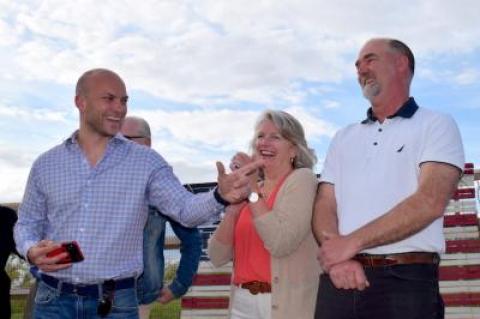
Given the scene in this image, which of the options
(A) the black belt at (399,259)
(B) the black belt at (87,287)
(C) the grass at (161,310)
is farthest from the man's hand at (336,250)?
(C) the grass at (161,310)

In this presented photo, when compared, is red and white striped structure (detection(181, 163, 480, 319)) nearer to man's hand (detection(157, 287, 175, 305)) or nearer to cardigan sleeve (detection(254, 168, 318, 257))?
cardigan sleeve (detection(254, 168, 318, 257))

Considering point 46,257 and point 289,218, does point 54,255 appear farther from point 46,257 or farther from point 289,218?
point 289,218

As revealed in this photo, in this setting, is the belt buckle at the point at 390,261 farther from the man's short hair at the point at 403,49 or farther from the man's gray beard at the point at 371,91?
the man's short hair at the point at 403,49

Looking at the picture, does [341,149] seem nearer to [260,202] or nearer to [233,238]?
[260,202]

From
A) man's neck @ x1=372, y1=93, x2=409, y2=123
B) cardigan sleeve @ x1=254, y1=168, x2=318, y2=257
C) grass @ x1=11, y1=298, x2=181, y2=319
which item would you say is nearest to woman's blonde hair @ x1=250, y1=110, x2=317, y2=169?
cardigan sleeve @ x1=254, y1=168, x2=318, y2=257

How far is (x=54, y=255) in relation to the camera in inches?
129

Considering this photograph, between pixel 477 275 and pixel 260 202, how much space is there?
9.82 ft

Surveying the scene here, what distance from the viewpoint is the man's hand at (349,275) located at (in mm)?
3264

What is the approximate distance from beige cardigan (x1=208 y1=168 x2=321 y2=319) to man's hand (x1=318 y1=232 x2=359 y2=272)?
44 centimetres

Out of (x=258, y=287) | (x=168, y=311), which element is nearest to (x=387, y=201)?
(x=258, y=287)

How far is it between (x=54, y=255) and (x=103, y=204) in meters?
0.41

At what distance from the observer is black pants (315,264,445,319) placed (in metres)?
3.24

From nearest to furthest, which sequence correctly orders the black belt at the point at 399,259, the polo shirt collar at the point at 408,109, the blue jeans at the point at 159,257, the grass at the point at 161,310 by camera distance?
the black belt at the point at 399,259 → the polo shirt collar at the point at 408,109 → the blue jeans at the point at 159,257 → the grass at the point at 161,310

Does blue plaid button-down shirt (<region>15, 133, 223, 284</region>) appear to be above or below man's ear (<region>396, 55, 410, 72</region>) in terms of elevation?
below
